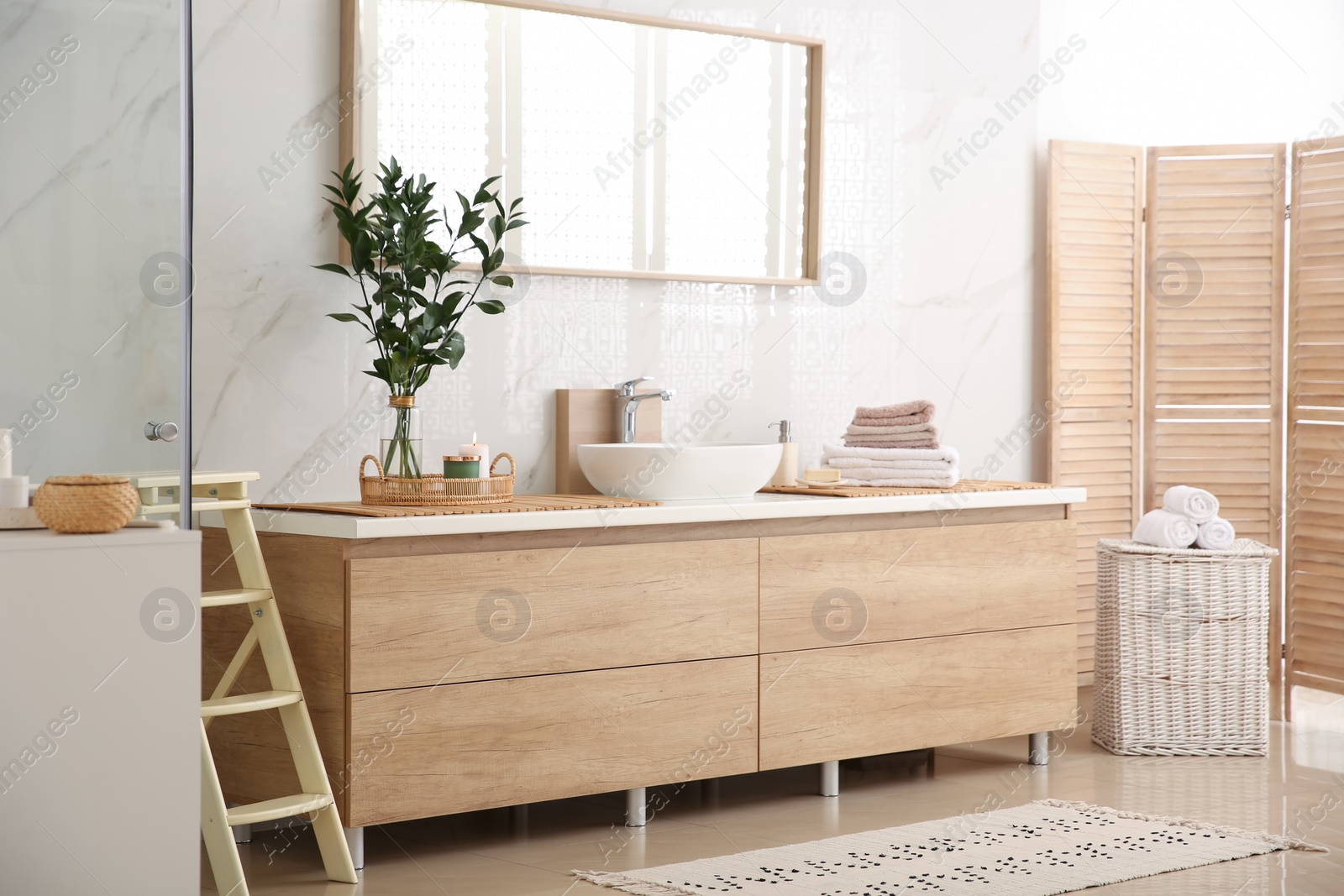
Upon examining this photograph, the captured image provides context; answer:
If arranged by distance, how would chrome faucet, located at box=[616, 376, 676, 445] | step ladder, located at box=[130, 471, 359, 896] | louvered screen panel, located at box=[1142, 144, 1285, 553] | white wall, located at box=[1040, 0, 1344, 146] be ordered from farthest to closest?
white wall, located at box=[1040, 0, 1344, 146], louvered screen panel, located at box=[1142, 144, 1285, 553], chrome faucet, located at box=[616, 376, 676, 445], step ladder, located at box=[130, 471, 359, 896]

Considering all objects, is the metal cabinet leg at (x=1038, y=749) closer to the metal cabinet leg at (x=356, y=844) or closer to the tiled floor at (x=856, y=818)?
the tiled floor at (x=856, y=818)

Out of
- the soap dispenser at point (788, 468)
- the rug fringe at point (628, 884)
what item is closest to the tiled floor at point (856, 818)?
the rug fringe at point (628, 884)

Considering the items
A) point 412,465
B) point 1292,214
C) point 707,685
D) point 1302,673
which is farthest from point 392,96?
point 1302,673

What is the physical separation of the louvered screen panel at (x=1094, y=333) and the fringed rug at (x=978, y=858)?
A: 5.06 ft

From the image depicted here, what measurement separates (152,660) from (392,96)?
160 cm

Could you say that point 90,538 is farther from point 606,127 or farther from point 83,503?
point 606,127

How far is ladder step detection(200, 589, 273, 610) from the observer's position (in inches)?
113

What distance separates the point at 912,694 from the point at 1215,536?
3.40 feet

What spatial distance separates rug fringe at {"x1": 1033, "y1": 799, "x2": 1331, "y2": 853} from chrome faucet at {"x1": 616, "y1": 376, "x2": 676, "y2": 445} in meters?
1.31

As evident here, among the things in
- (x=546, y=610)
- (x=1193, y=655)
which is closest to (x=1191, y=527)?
(x=1193, y=655)

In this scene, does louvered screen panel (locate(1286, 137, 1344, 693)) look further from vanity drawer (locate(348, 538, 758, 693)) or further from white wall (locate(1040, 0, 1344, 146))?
vanity drawer (locate(348, 538, 758, 693))

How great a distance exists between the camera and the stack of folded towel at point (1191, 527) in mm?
4172

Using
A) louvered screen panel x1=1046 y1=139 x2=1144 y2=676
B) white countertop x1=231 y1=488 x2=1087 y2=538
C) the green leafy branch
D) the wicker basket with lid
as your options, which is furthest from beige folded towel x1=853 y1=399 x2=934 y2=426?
the wicker basket with lid

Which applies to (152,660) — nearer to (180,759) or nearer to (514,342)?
(180,759)
